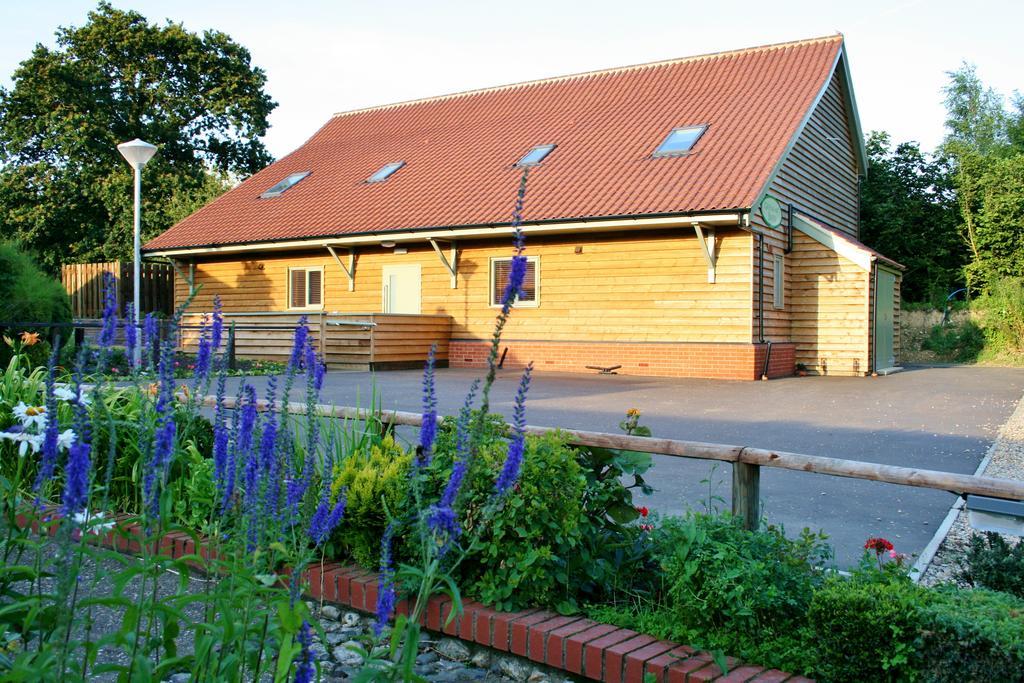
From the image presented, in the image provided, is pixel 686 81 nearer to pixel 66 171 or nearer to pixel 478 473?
pixel 478 473

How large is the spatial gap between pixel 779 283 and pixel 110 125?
98.4 ft

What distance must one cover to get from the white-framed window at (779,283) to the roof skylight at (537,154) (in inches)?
→ 251

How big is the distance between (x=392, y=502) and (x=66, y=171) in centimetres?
3909

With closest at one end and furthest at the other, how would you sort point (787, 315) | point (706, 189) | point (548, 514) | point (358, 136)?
point (548, 514)
point (706, 189)
point (787, 315)
point (358, 136)

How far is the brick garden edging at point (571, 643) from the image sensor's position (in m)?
2.99

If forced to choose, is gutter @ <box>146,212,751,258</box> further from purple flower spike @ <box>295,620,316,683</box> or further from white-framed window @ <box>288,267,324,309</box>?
purple flower spike @ <box>295,620,316,683</box>

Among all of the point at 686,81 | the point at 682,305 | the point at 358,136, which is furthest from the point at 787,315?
the point at 358,136

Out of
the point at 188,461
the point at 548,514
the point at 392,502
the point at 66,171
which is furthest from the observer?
the point at 66,171

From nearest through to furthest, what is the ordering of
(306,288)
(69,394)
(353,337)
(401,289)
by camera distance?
1. (69,394)
2. (353,337)
3. (401,289)
4. (306,288)

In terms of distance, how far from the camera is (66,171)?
37.6 meters

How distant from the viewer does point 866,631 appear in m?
2.84

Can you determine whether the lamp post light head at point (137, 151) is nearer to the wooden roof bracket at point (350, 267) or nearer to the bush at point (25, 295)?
the bush at point (25, 295)

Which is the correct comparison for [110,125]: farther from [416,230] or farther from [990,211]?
[990,211]

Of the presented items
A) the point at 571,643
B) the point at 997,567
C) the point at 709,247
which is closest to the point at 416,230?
the point at 709,247
